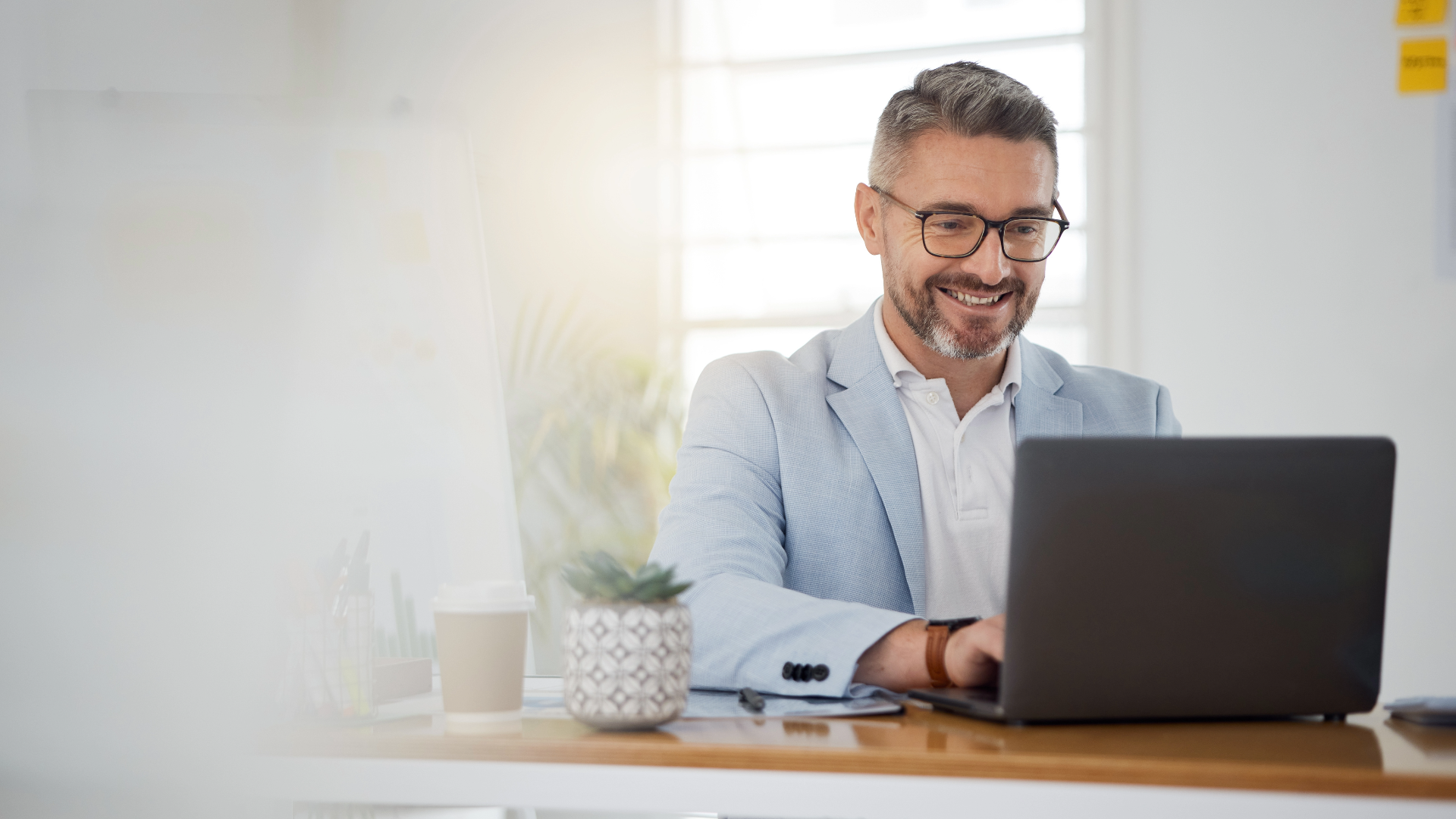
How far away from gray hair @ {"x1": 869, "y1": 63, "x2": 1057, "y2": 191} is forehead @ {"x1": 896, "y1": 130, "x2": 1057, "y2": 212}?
15 mm

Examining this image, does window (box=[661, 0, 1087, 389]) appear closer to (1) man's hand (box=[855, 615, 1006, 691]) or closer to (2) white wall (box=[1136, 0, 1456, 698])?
(2) white wall (box=[1136, 0, 1456, 698])

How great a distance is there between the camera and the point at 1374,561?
2.70ft

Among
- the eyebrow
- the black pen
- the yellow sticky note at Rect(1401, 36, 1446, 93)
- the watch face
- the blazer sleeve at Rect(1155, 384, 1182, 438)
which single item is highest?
the yellow sticky note at Rect(1401, 36, 1446, 93)

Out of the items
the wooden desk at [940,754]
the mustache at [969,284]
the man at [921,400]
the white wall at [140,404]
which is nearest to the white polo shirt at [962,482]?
the man at [921,400]

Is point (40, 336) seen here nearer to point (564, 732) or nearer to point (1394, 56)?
point (564, 732)

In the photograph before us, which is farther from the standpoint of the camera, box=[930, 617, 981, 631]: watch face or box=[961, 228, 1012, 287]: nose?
box=[961, 228, 1012, 287]: nose

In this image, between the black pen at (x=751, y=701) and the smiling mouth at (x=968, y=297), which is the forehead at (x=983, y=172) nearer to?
the smiling mouth at (x=968, y=297)

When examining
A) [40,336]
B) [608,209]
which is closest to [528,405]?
[608,209]

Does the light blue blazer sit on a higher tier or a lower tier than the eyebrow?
lower

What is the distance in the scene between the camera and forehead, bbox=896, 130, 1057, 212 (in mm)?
1564

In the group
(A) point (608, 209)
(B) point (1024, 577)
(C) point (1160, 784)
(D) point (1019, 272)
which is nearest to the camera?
(C) point (1160, 784)

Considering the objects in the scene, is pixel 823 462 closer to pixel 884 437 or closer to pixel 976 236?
pixel 884 437

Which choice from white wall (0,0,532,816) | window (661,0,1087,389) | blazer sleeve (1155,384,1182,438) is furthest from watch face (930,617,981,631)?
window (661,0,1087,389)

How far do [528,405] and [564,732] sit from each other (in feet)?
6.66
